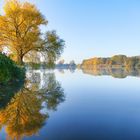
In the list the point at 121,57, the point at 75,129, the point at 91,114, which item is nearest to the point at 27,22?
the point at 91,114

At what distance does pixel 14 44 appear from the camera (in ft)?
76.7

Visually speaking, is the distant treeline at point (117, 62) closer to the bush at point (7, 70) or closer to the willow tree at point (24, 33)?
the willow tree at point (24, 33)

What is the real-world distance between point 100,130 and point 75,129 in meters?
0.62

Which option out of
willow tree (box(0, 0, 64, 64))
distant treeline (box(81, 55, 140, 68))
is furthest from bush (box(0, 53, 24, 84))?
distant treeline (box(81, 55, 140, 68))

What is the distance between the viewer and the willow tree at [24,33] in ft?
77.6

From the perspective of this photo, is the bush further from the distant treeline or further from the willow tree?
the distant treeline

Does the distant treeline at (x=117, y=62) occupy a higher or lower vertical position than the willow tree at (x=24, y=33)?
lower

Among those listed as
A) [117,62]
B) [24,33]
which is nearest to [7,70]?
[24,33]

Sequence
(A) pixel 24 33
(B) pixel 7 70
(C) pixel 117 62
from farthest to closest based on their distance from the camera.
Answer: (C) pixel 117 62 → (A) pixel 24 33 → (B) pixel 7 70

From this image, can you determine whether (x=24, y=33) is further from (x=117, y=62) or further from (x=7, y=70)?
(x=117, y=62)

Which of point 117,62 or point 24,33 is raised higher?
point 24,33

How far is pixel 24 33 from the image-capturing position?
2433cm

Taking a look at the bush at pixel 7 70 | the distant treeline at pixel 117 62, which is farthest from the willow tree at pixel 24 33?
the distant treeline at pixel 117 62

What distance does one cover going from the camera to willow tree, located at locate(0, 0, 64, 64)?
23.6 meters
